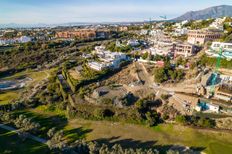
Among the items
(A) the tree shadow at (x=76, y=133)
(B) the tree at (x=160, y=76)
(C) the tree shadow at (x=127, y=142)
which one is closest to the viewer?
(C) the tree shadow at (x=127, y=142)

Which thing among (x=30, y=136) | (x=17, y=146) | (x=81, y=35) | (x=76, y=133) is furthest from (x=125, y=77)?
(x=81, y=35)

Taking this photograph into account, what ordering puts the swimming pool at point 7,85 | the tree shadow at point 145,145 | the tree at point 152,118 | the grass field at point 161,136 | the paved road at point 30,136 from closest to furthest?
the tree shadow at point 145,145 < the grass field at point 161,136 < the paved road at point 30,136 < the tree at point 152,118 < the swimming pool at point 7,85

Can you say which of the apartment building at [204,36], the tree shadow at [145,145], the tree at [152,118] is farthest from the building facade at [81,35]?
the tree shadow at [145,145]

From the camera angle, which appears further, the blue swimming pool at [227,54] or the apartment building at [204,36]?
the apartment building at [204,36]

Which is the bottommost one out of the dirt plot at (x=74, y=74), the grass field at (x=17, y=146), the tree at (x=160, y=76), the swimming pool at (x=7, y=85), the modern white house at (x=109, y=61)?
the grass field at (x=17, y=146)

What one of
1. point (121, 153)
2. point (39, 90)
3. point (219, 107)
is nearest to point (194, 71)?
point (219, 107)

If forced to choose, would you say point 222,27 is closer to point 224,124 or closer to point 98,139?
point 224,124

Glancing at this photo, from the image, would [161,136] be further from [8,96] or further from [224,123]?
[8,96]

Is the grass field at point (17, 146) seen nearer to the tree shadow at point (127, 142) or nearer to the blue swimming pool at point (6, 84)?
the tree shadow at point (127, 142)
